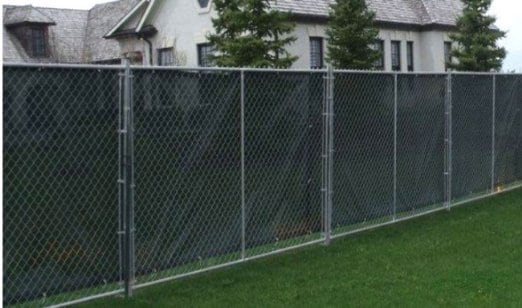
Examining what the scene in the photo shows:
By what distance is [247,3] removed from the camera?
23.3 metres

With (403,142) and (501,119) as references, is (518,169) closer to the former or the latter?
(501,119)

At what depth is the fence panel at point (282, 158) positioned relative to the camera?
7625mm

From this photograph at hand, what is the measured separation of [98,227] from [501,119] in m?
8.34

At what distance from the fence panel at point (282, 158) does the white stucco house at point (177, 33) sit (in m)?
19.2

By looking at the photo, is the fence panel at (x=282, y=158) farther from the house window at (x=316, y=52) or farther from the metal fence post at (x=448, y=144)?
the house window at (x=316, y=52)

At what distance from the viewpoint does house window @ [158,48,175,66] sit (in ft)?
107

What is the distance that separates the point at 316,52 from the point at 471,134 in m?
19.3

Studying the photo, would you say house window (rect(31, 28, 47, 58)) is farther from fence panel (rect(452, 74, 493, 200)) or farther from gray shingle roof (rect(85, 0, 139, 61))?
fence panel (rect(452, 74, 493, 200))

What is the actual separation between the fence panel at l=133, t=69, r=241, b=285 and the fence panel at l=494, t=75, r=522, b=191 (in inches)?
251

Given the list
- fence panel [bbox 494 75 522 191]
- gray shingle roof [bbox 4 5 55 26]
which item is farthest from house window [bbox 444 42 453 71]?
fence panel [bbox 494 75 522 191]

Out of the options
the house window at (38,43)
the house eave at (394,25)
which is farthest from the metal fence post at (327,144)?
the house window at (38,43)

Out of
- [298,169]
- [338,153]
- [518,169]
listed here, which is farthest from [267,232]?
[518,169]

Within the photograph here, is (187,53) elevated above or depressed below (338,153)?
above

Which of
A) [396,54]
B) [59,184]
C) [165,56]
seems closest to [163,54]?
[165,56]
